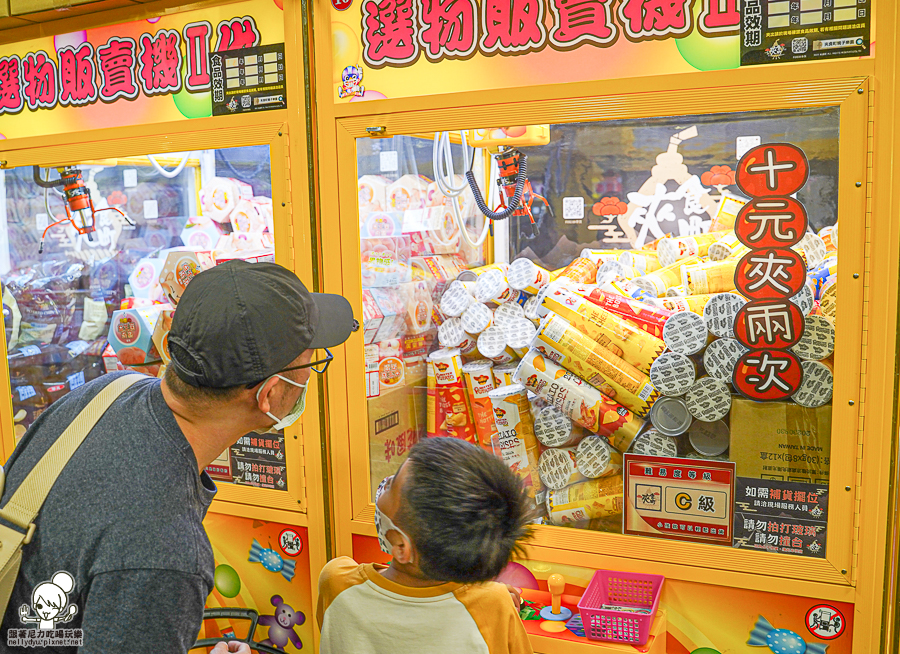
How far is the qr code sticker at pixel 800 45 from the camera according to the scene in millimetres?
1765

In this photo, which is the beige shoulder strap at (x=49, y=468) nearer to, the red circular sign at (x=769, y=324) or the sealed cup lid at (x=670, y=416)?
the sealed cup lid at (x=670, y=416)

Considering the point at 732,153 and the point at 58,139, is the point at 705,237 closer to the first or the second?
the point at 732,153

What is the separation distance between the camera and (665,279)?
2270 mm

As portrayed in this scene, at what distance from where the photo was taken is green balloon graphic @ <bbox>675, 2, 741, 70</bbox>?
1.82m

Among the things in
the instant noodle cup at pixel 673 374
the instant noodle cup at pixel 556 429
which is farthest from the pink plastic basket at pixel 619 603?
the instant noodle cup at pixel 673 374

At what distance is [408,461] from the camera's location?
1603mm

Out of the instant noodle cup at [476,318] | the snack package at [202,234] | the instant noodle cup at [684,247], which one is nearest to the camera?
the instant noodle cup at [684,247]

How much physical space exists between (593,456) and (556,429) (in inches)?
5.4

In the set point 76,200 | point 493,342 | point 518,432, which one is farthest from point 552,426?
point 76,200

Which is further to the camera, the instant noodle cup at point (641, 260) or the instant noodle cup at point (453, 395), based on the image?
the instant noodle cup at point (453, 395)

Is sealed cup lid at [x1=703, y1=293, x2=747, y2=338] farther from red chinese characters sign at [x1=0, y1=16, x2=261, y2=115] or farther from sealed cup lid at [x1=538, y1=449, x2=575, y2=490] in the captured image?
red chinese characters sign at [x1=0, y1=16, x2=261, y2=115]

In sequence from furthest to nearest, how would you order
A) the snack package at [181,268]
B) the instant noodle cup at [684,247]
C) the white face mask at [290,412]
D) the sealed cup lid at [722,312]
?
the snack package at [181,268], the instant noodle cup at [684,247], the sealed cup lid at [722,312], the white face mask at [290,412]

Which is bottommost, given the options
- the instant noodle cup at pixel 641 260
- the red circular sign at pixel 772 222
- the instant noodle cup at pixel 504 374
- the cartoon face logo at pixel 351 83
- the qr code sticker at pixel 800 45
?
the instant noodle cup at pixel 504 374

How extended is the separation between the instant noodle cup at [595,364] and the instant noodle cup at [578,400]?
0.02 meters
